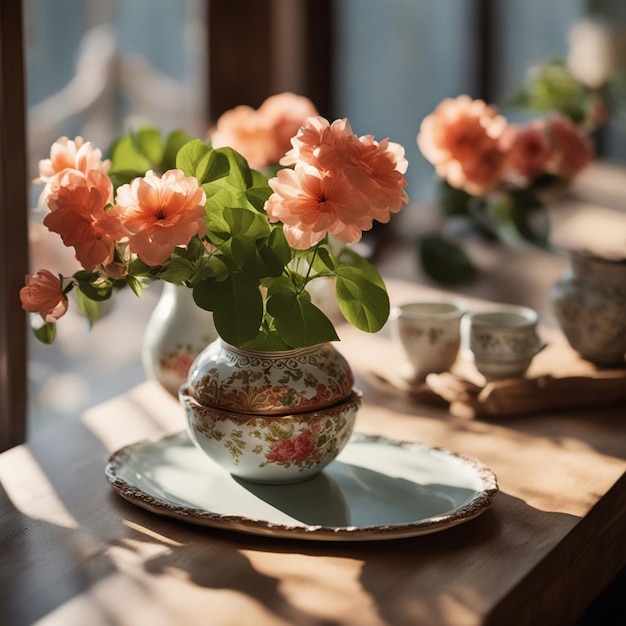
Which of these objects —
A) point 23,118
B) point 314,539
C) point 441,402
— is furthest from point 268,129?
point 314,539

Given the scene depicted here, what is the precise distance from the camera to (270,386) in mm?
1090

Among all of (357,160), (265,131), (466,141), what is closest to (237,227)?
(357,160)

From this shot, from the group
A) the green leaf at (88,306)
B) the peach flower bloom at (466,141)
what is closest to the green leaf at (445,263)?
the peach flower bloom at (466,141)

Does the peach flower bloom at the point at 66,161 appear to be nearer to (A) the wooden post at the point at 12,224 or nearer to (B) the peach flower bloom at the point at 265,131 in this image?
(A) the wooden post at the point at 12,224

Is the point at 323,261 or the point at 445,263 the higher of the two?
the point at 323,261

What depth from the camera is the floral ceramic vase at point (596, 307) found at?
4.99 ft

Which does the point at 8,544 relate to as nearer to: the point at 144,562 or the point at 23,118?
the point at 144,562

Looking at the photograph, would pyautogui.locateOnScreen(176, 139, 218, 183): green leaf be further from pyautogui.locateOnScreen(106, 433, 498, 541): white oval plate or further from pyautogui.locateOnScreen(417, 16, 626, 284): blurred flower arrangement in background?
pyautogui.locateOnScreen(417, 16, 626, 284): blurred flower arrangement in background

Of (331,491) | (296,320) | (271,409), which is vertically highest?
(296,320)

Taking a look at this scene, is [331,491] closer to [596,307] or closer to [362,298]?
[362,298]

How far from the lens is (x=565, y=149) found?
2.03 m

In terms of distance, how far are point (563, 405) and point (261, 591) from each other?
0.63 meters

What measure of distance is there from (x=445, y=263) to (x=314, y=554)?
106cm

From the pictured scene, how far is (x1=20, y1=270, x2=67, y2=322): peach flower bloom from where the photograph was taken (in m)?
1.03
